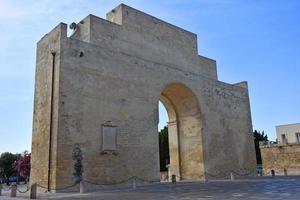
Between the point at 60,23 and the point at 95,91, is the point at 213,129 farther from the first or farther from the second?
the point at 60,23

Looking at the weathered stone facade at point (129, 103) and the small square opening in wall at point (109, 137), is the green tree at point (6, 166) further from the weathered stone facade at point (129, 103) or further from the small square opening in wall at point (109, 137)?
the small square opening in wall at point (109, 137)

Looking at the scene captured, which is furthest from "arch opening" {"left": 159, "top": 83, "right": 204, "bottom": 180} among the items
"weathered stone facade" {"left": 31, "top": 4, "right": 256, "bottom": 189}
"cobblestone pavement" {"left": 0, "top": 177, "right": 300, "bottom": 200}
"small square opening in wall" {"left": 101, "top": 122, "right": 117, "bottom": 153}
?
"cobblestone pavement" {"left": 0, "top": 177, "right": 300, "bottom": 200}

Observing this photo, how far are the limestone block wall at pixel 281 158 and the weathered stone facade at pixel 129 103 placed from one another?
35.6 feet

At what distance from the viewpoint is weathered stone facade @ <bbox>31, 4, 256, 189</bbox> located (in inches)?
581

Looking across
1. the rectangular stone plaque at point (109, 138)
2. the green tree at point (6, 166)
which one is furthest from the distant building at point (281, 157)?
the green tree at point (6, 166)

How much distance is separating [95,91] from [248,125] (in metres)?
15.3

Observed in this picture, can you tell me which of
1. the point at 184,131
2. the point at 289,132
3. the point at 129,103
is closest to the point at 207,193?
the point at 129,103

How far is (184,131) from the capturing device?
73.2 feet

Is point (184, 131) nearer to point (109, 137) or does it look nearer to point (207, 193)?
point (109, 137)

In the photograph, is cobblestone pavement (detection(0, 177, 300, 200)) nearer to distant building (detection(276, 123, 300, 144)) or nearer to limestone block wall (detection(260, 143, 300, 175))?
limestone block wall (detection(260, 143, 300, 175))

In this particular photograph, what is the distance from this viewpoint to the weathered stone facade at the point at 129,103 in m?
14.8

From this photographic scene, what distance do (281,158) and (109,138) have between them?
25451 millimetres

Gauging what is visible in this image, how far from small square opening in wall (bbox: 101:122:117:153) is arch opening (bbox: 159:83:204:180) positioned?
19.7ft

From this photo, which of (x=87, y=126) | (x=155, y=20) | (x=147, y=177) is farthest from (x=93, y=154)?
(x=155, y=20)
